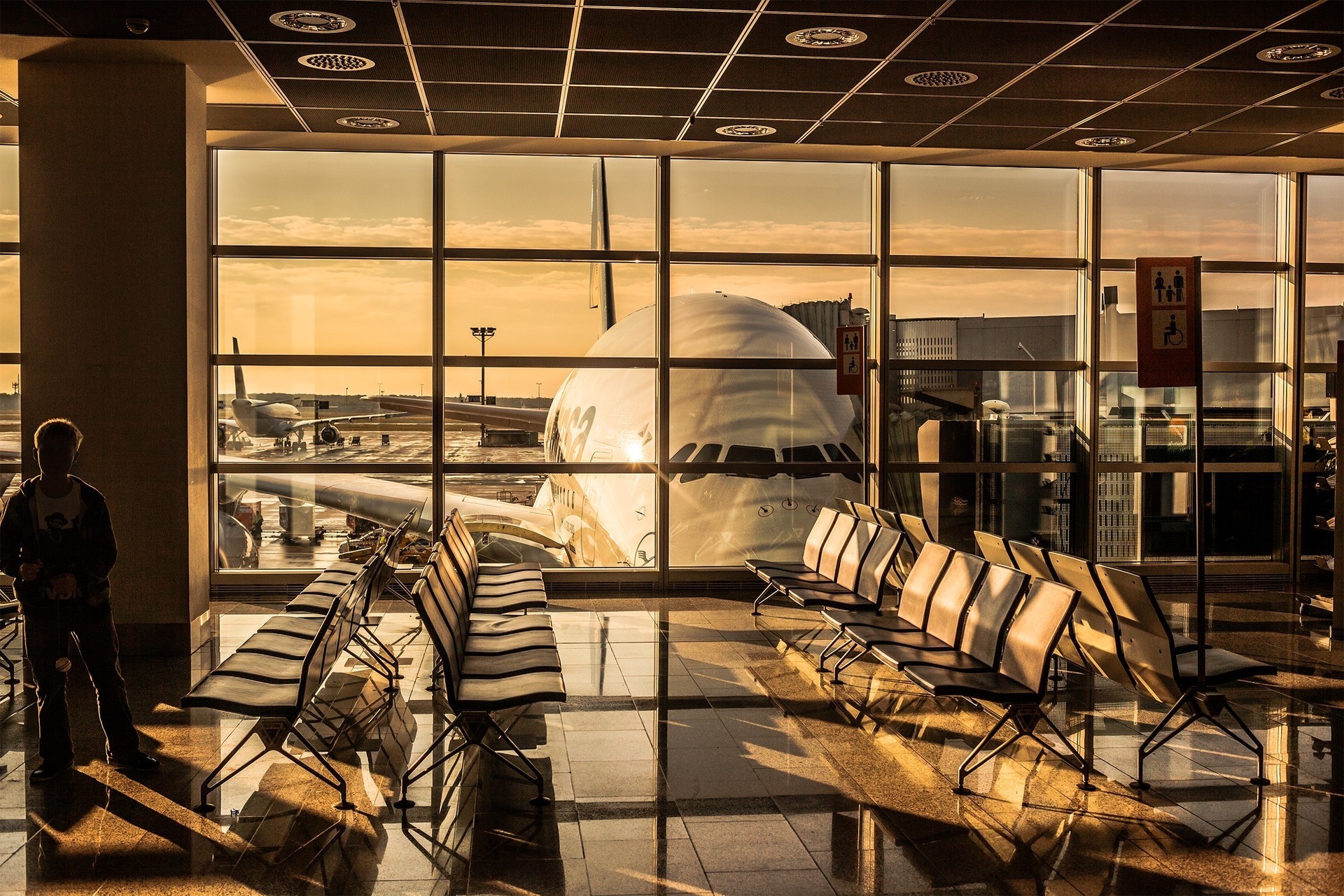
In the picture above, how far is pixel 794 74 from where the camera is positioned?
7562mm

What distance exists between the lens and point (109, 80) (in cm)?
762

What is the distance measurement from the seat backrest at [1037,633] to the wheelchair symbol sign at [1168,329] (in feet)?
5.10

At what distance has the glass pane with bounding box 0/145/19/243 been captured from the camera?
406 inches

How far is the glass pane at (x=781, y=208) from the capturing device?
35.8 feet

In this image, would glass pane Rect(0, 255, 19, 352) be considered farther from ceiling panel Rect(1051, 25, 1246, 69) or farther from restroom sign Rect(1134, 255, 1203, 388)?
restroom sign Rect(1134, 255, 1203, 388)

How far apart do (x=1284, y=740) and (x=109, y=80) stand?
8.42m

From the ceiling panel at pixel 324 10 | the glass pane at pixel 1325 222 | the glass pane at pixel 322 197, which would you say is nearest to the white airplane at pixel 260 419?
the glass pane at pixel 322 197

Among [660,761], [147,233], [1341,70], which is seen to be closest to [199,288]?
[147,233]

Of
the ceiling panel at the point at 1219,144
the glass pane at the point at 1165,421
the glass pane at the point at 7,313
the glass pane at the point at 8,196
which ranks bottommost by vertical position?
the glass pane at the point at 1165,421

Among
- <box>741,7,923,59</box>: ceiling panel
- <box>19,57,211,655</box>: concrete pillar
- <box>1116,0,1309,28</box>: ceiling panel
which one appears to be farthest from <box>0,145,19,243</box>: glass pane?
<box>1116,0,1309,28</box>: ceiling panel

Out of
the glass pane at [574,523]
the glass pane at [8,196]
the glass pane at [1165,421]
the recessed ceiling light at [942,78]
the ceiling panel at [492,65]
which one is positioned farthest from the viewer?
the glass pane at [1165,421]

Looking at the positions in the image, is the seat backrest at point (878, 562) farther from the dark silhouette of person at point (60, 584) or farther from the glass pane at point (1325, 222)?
the glass pane at point (1325, 222)

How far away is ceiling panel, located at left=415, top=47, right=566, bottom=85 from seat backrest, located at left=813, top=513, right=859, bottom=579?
3.85 m

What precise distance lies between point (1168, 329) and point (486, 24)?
4246mm
